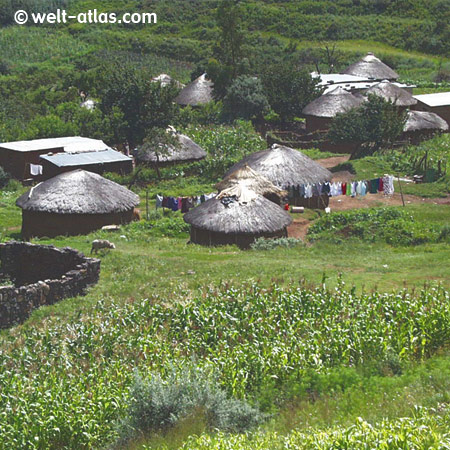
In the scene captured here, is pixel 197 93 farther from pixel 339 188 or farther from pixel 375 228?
pixel 375 228

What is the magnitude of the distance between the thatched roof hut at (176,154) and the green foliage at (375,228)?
13.5 m

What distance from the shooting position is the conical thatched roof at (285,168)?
115 feet

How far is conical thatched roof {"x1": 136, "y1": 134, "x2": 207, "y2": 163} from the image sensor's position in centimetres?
4150

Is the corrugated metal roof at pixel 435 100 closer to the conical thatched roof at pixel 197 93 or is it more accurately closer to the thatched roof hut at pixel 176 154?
the conical thatched roof at pixel 197 93

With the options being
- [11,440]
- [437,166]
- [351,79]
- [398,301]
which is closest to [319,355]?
[398,301]

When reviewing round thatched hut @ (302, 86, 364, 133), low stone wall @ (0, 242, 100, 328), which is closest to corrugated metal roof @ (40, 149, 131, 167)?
round thatched hut @ (302, 86, 364, 133)

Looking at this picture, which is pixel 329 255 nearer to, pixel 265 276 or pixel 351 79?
pixel 265 276

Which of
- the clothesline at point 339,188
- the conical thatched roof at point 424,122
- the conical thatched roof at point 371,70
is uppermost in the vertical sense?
the conical thatched roof at point 371,70

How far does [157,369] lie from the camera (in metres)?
13.9

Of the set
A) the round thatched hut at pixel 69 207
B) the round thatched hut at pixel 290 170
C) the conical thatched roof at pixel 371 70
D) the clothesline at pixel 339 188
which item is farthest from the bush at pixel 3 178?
the conical thatched roof at pixel 371 70

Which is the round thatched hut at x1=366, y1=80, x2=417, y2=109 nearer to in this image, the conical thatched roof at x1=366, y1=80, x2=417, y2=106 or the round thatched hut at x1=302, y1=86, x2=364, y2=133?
the conical thatched roof at x1=366, y1=80, x2=417, y2=106

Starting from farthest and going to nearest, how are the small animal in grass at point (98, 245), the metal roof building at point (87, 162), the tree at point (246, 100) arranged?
the tree at point (246, 100) < the metal roof building at point (87, 162) < the small animal in grass at point (98, 245)

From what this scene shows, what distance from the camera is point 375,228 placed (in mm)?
27969

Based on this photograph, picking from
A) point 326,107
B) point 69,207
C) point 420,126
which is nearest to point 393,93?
point 326,107
